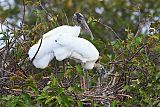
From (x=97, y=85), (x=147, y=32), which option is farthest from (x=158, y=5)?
(x=97, y=85)

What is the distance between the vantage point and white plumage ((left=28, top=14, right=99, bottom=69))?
2650 mm

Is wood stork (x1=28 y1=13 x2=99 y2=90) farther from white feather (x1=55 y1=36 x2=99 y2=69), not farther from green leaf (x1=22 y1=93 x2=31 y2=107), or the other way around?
green leaf (x1=22 y1=93 x2=31 y2=107)

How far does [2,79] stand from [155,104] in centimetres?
80

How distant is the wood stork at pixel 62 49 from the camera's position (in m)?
2.65

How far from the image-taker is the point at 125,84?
2951 millimetres

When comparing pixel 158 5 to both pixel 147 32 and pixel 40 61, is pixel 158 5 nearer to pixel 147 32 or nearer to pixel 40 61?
pixel 147 32

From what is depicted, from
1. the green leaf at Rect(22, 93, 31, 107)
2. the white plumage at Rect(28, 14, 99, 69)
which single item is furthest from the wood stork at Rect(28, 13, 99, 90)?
the green leaf at Rect(22, 93, 31, 107)

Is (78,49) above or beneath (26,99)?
above

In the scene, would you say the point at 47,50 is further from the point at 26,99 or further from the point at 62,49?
the point at 26,99

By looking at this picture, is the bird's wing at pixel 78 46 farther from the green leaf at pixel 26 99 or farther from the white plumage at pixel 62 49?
the green leaf at pixel 26 99

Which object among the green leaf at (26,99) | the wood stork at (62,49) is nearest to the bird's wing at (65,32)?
the wood stork at (62,49)

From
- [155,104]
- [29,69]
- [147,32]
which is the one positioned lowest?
[155,104]

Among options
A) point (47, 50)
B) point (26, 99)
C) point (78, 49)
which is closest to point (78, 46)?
point (78, 49)

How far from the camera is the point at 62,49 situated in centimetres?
263
